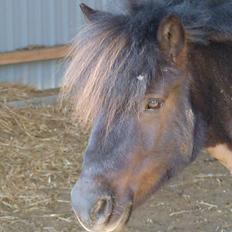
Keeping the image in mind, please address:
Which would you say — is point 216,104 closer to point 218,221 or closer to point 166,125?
point 166,125

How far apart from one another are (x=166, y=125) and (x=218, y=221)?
2.08 m

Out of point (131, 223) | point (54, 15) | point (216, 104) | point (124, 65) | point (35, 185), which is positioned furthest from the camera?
point (54, 15)

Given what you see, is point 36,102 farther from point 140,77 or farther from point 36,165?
point 140,77

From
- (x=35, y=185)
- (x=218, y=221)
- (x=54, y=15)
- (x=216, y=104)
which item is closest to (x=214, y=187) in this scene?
(x=218, y=221)

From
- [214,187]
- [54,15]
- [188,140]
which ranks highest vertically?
[188,140]

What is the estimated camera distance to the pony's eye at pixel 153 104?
2830 mm

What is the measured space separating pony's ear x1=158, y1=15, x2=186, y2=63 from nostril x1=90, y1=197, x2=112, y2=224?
65 cm

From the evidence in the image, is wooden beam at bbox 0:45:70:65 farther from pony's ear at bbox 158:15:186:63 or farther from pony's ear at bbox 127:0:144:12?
pony's ear at bbox 158:15:186:63

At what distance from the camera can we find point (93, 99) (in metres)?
2.86

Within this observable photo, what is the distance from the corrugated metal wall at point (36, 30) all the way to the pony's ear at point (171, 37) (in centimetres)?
422

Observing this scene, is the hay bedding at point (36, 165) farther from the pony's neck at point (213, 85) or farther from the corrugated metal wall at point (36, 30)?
the pony's neck at point (213, 85)

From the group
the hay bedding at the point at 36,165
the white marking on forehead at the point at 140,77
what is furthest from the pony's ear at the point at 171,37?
the hay bedding at the point at 36,165

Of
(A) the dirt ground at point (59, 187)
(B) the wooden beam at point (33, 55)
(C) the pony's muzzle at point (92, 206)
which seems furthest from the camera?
(B) the wooden beam at point (33, 55)

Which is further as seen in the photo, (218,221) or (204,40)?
(218,221)
